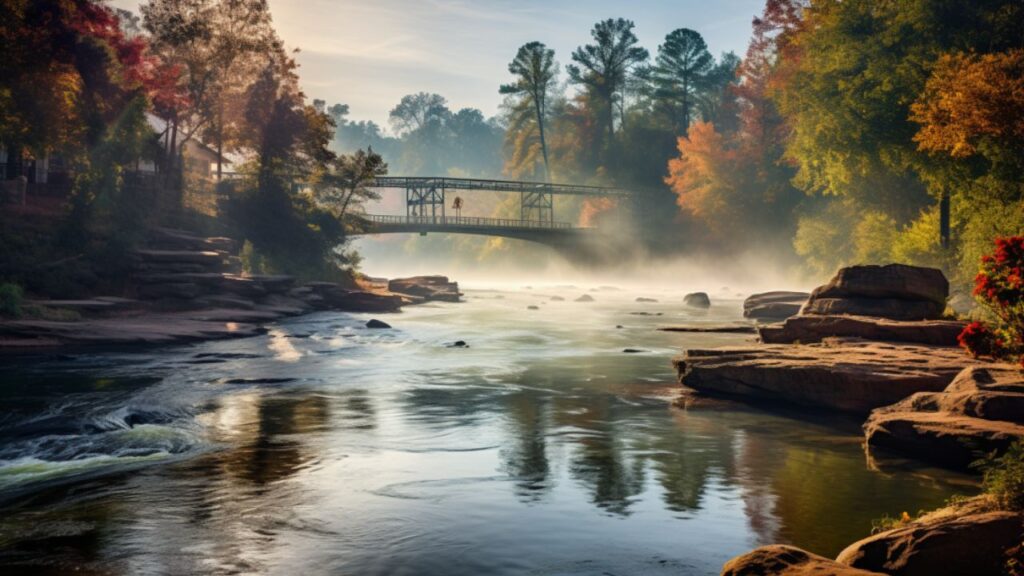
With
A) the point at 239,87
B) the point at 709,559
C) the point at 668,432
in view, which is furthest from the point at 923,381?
the point at 239,87

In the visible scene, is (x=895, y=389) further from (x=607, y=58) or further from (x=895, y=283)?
(x=607, y=58)

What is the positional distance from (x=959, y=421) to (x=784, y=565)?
6.53 meters

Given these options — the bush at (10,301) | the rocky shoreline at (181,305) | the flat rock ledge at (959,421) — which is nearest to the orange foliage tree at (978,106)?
the flat rock ledge at (959,421)

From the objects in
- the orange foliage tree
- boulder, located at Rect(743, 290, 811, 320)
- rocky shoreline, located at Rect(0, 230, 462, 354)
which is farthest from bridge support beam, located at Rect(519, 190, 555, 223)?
the orange foliage tree

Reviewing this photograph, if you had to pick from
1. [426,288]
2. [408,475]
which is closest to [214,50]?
[426,288]

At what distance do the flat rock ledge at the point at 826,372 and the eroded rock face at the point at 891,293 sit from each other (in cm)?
241

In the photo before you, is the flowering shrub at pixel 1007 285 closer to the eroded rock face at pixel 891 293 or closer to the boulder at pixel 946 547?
the boulder at pixel 946 547

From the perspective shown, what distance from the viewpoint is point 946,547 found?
7.54m

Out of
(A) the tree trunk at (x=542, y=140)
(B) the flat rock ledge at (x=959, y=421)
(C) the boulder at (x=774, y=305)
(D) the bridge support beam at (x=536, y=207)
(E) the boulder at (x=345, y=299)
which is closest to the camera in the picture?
(B) the flat rock ledge at (x=959, y=421)

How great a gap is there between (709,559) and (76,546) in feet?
21.0

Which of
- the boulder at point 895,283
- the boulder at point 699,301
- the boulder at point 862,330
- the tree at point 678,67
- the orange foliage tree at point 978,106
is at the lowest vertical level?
the boulder at point 699,301

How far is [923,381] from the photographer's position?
51.1 ft

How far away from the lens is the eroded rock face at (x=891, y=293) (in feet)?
70.2

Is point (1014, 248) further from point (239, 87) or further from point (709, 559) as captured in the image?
point (239, 87)
